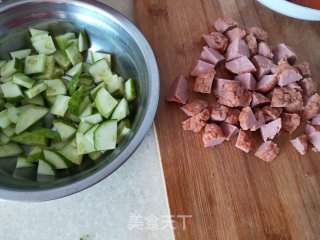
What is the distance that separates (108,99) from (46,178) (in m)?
0.40

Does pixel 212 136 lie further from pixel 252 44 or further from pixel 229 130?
pixel 252 44

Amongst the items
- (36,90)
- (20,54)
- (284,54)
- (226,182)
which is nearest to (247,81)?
(284,54)

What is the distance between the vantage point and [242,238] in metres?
1.42

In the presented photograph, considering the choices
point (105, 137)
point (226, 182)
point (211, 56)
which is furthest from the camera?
point (211, 56)

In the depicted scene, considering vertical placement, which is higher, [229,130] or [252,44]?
[252,44]

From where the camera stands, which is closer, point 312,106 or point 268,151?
point 268,151

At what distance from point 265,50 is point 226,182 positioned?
71 cm

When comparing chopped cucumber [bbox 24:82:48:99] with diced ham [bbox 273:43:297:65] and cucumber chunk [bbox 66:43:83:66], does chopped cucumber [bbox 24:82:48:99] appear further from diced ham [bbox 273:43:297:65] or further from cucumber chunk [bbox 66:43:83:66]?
diced ham [bbox 273:43:297:65]

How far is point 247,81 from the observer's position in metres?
1.69

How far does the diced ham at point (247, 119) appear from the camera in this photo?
157 centimetres

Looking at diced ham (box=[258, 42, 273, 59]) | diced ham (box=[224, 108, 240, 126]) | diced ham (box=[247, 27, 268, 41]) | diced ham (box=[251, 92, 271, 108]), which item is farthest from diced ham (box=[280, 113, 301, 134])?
diced ham (box=[247, 27, 268, 41])

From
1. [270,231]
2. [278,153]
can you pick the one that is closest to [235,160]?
[278,153]

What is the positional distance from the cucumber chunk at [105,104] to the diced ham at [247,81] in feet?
2.01

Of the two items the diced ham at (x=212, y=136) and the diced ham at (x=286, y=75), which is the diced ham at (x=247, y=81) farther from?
the diced ham at (x=212, y=136)
